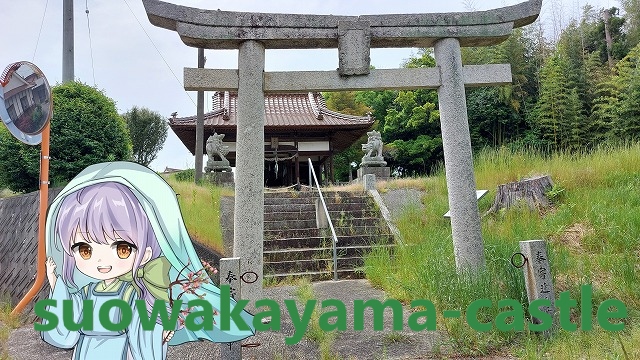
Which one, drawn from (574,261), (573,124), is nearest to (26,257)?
(574,261)

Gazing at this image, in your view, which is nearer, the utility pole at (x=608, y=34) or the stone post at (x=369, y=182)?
the stone post at (x=369, y=182)

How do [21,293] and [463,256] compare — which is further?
[21,293]

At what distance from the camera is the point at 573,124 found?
65.0 feet

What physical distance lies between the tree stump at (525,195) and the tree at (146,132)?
2231 cm

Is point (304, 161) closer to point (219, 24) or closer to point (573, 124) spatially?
point (573, 124)

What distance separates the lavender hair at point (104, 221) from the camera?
221cm

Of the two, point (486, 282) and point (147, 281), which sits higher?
point (147, 281)

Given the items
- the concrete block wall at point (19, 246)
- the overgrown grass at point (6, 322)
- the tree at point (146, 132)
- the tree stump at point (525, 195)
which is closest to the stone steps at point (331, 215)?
the tree stump at point (525, 195)

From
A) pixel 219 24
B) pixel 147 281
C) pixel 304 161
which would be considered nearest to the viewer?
pixel 147 281

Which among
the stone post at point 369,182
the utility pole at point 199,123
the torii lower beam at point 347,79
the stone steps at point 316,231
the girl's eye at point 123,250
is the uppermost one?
the utility pole at point 199,123

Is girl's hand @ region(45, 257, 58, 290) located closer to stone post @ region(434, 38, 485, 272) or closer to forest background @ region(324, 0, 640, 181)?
stone post @ region(434, 38, 485, 272)

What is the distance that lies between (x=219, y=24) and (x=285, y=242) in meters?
4.92

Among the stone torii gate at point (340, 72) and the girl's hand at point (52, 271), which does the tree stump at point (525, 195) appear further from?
the girl's hand at point (52, 271)

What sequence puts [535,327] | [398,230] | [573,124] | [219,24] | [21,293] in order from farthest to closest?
[573,124]
[398,230]
[21,293]
[219,24]
[535,327]
